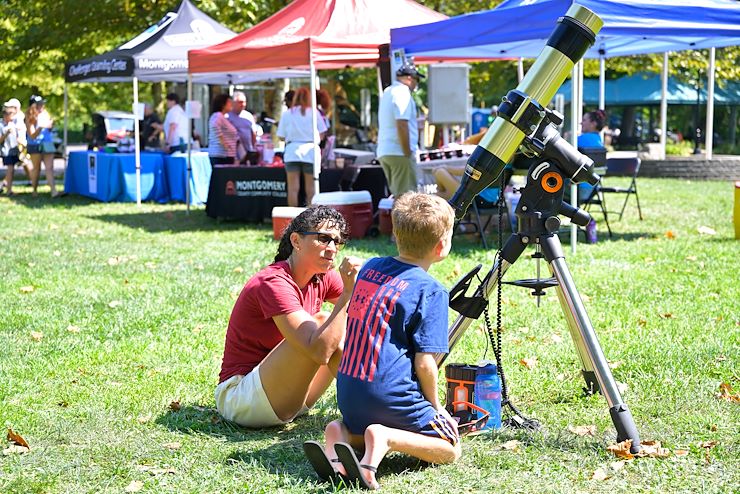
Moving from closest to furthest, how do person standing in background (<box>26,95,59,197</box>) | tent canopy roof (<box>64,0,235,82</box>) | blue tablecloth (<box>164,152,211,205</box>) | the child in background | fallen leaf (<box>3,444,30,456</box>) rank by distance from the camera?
fallen leaf (<box>3,444,30,456</box>), tent canopy roof (<box>64,0,235,82</box>), blue tablecloth (<box>164,152,211,205</box>), person standing in background (<box>26,95,59,197</box>), the child in background

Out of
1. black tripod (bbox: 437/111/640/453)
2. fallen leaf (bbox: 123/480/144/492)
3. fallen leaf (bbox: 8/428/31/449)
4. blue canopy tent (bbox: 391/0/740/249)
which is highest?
blue canopy tent (bbox: 391/0/740/249)

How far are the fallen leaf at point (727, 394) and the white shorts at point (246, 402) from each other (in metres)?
2.18

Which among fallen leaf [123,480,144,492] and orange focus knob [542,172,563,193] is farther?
orange focus knob [542,172,563,193]

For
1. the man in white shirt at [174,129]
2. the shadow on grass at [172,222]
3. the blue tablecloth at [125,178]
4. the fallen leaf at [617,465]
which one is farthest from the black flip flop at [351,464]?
the man in white shirt at [174,129]

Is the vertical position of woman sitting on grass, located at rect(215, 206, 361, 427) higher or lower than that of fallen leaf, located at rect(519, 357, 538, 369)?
higher

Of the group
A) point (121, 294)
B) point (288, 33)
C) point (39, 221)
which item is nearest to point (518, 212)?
point (121, 294)

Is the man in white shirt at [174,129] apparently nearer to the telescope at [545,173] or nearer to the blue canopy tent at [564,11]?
the blue canopy tent at [564,11]

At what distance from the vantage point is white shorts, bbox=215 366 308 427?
4.61 metres

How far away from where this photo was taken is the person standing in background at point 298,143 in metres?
12.8

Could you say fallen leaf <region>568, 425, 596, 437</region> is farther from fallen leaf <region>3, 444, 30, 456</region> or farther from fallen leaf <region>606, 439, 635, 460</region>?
fallen leaf <region>3, 444, 30, 456</region>

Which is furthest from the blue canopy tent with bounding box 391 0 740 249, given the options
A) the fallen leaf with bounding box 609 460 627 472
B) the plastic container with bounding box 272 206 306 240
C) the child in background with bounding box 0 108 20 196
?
the child in background with bounding box 0 108 20 196

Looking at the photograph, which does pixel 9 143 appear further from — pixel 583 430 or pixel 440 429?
pixel 440 429

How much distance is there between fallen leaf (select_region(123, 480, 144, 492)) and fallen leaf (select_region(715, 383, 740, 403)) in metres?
2.91

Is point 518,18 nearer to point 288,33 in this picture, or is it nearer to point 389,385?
point 288,33
